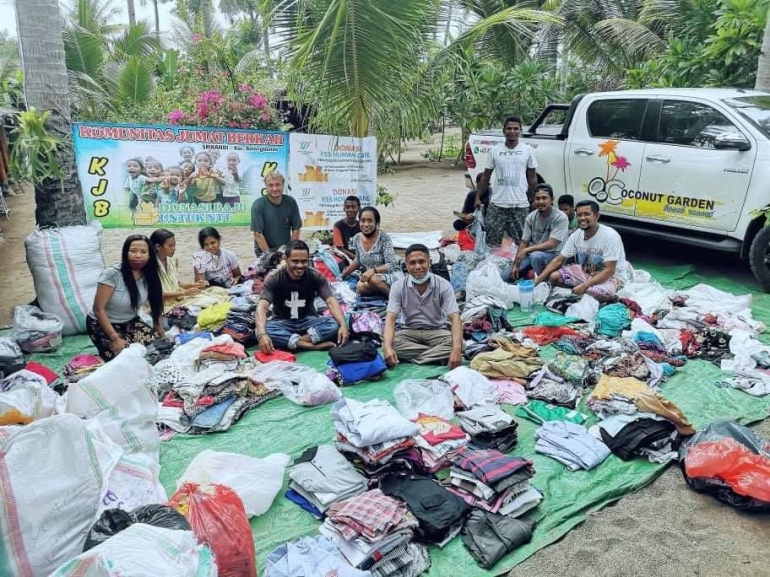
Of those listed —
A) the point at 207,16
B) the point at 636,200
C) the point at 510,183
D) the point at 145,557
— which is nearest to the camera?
the point at 145,557

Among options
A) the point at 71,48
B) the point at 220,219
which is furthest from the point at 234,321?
the point at 71,48

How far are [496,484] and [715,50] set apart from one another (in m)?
8.31

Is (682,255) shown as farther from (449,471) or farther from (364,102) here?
(449,471)

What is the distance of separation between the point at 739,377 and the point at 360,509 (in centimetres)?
331

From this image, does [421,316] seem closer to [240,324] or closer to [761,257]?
[240,324]

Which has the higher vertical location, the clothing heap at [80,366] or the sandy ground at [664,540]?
the clothing heap at [80,366]

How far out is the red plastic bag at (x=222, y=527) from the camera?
8.30ft

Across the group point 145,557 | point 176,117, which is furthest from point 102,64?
point 145,557

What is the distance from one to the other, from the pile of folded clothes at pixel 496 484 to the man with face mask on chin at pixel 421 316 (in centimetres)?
169

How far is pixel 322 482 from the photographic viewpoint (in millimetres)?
3215

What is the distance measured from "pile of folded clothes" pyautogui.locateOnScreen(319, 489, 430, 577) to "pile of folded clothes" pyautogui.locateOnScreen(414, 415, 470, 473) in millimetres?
529

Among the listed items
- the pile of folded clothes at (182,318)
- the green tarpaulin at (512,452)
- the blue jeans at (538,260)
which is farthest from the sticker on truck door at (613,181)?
the pile of folded clothes at (182,318)

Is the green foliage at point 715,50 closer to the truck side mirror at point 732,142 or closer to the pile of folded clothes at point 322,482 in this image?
the truck side mirror at point 732,142

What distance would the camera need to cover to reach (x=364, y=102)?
7.42 meters
